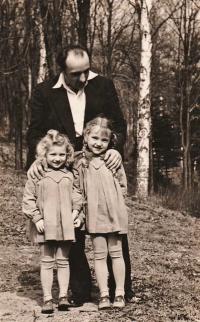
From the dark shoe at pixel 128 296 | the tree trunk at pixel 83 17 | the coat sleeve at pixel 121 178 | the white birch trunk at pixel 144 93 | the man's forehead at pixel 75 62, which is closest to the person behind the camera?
the man's forehead at pixel 75 62

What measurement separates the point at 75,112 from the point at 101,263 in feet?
4.12

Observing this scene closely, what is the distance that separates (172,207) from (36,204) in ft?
34.8

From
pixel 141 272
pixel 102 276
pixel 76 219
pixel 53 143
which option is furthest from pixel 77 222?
pixel 141 272

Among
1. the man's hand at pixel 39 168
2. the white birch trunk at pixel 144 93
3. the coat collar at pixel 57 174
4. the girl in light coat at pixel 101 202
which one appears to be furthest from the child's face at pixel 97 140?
the white birch trunk at pixel 144 93

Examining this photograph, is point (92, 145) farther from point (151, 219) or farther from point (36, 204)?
point (151, 219)

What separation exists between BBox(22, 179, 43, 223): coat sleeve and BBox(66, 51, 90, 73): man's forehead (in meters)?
0.96

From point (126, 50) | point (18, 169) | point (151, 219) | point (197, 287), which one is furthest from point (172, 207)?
point (126, 50)

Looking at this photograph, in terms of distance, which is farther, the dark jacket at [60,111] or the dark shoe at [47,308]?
the dark jacket at [60,111]

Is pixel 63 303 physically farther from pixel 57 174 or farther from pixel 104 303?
pixel 57 174

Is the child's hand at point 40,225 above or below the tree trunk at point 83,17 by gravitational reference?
below

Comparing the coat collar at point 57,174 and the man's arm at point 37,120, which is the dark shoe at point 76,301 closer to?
the coat collar at point 57,174

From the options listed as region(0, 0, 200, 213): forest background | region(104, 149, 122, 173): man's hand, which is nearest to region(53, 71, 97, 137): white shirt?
region(104, 149, 122, 173): man's hand

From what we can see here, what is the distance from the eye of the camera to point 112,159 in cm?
483

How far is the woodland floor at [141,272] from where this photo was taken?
16.1ft
